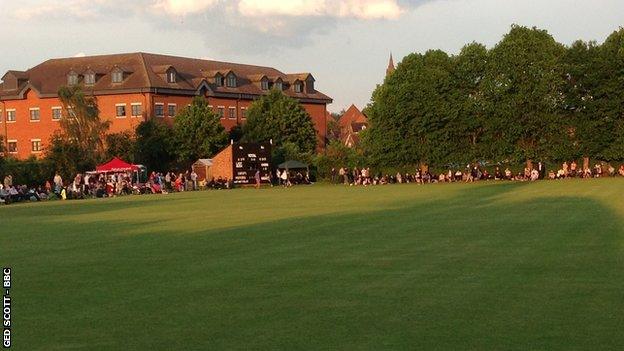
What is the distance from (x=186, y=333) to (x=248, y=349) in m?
1.08

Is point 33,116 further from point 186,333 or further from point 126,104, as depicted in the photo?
point 186,333

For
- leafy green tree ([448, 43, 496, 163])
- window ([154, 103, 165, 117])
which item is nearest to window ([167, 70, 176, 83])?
window ([154, 103, 165, 117])

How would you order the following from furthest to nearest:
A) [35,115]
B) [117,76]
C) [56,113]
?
1. [35,115]
2. [56,113]
3. [117,76]

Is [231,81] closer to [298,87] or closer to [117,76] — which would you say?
[298,87]

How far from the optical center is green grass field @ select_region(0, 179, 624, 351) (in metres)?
9.42

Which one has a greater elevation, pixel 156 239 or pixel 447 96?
pixel 447 96

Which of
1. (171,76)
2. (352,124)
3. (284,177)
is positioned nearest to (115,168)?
(284,177)

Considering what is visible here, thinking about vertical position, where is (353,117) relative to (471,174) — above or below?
above

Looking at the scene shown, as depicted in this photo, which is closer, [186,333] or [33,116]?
[186,333]

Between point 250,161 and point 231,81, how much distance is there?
29.4 meters

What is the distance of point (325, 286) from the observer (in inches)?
505

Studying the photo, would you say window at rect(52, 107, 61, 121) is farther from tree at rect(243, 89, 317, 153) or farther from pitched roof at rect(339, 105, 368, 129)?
pitched roof at rect(339, 105, 368, 129)

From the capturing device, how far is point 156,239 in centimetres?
2136

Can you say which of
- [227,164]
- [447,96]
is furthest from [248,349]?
[447,96]
